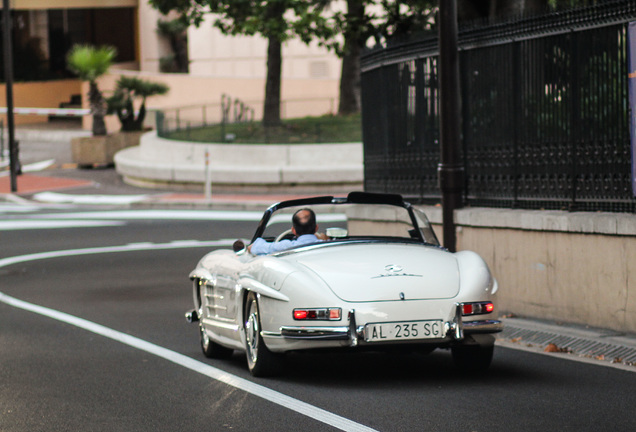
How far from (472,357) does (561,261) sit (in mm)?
2618

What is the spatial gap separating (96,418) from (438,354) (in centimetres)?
338

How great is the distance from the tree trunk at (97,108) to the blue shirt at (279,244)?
34966 mm

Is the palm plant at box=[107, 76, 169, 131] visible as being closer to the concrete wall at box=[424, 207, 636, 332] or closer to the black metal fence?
the black metal fence

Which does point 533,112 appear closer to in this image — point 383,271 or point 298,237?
point 298,237

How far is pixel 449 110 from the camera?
479 inches

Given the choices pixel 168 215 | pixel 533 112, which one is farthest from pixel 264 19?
pixel 533 112

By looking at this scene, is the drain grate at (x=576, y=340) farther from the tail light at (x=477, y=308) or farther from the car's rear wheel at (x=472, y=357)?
the tail light at (x=477, y=308)

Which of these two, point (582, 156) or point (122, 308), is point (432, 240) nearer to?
point (582, 156)

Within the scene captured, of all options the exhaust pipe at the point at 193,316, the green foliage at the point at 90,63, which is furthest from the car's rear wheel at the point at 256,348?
the green foliage at the point at 90,63

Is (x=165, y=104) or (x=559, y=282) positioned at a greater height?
(x=165, y=104)

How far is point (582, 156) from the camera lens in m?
11.1

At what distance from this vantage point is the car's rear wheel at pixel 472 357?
8.38m

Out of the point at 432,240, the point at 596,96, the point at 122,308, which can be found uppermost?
the point at 596,96

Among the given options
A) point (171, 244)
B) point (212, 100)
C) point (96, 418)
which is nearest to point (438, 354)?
point (96, 418)
